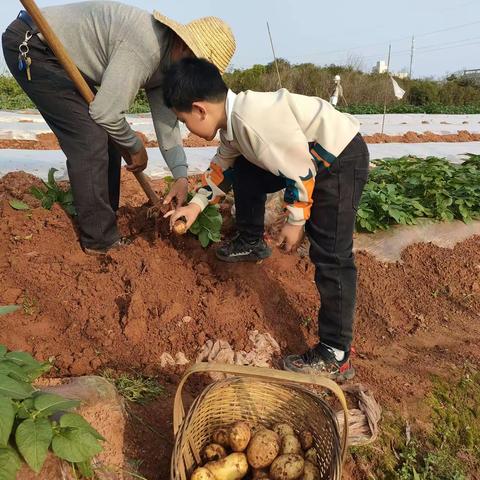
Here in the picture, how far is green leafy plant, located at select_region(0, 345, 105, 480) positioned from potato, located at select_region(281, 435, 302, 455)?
0.71 m

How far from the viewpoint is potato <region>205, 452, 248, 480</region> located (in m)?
1.70

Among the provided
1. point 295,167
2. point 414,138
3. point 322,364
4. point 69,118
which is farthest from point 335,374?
point 414,138

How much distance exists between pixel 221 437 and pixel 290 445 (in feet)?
0.87

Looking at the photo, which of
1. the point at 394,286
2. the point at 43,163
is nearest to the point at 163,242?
the point at 394,286

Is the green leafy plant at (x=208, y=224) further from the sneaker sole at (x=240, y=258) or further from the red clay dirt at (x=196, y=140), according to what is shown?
the red clay dirt at (x=196, y=140)

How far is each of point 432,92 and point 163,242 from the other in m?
24.5

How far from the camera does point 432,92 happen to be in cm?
2405

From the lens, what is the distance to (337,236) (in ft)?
7.38

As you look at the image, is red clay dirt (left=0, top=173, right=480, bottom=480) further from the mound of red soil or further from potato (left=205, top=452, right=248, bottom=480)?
the mound of red soil

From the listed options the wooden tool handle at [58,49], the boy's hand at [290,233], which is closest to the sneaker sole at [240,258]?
the boy's hand at [290,233]

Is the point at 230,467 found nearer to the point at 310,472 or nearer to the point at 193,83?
the point at 310,472

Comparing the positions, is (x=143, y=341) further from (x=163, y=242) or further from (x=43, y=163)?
(x=43, y=163)

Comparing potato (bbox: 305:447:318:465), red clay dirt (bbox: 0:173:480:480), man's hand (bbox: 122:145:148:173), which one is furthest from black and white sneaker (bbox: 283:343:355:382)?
man's hand (bbox: 122:145:148:173)

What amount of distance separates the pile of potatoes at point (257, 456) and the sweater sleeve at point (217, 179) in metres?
1.24
